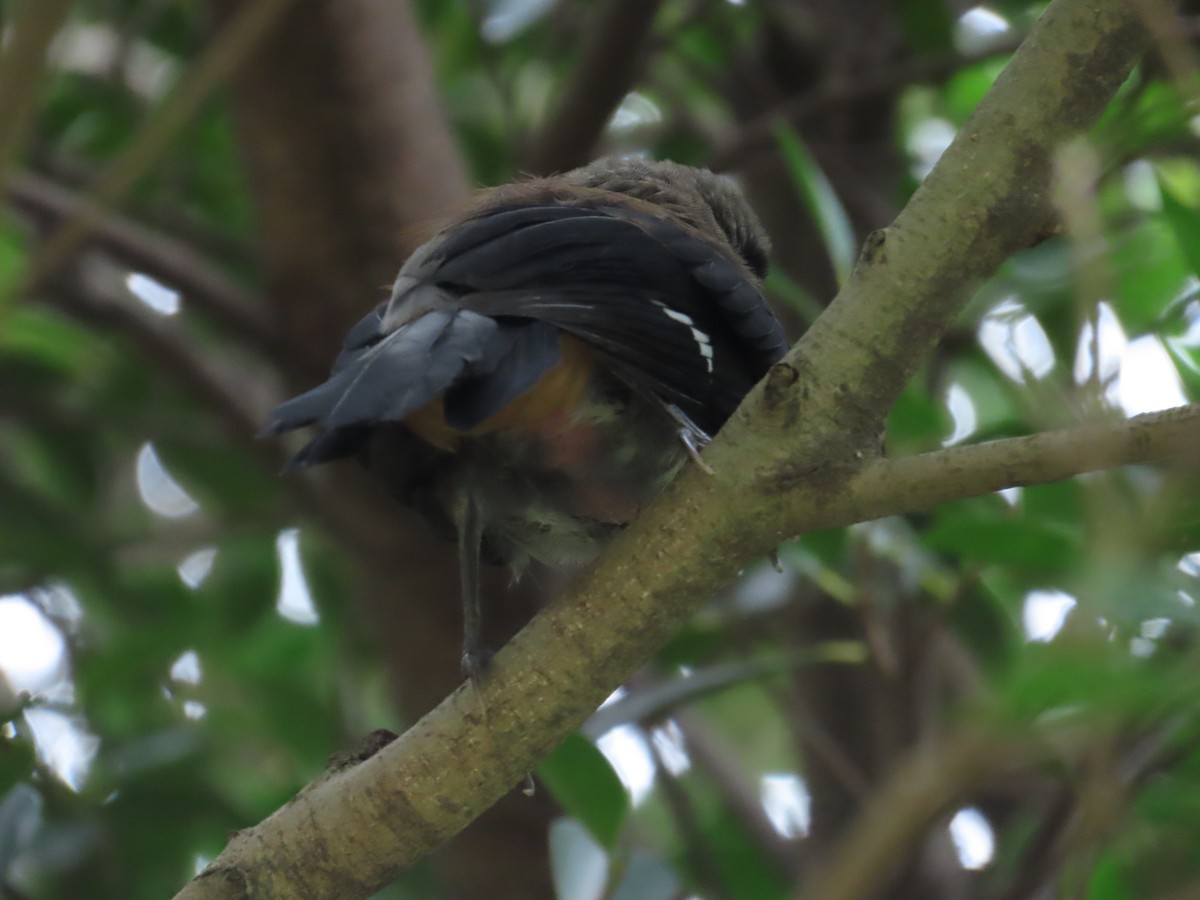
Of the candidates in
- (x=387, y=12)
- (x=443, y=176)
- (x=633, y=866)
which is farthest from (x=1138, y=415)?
(x=387, y=12)

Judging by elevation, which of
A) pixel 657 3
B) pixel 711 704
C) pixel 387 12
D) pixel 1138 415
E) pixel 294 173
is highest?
pixel 387 12

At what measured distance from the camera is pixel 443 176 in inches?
91.2

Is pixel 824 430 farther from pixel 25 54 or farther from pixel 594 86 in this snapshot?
pixel 594 86

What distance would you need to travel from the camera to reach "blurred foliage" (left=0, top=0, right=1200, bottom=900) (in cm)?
167

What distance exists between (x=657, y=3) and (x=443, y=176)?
1.48 feet

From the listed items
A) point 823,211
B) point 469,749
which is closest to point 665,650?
point 823,211

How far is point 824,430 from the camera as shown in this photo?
3.92ft

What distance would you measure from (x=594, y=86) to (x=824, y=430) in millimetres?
1187

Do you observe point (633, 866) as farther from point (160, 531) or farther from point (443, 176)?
point (160, 531)

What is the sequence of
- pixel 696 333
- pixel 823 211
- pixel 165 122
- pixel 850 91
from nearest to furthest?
pixel 165 122
pixel 696 333
pixel 823 211
pixel 850 91

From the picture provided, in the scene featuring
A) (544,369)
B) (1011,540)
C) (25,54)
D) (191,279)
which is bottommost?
(1011,540)

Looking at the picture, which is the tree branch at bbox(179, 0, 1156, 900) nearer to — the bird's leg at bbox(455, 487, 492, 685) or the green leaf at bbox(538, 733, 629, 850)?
the bird's leg at bbox(455, 487, 492, 685)

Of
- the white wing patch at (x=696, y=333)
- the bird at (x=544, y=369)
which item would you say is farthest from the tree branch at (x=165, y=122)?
the white wing patch at (x=696, y=333)

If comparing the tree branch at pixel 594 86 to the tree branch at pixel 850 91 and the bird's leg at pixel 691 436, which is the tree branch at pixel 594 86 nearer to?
the tree branch at pixel 850 91
